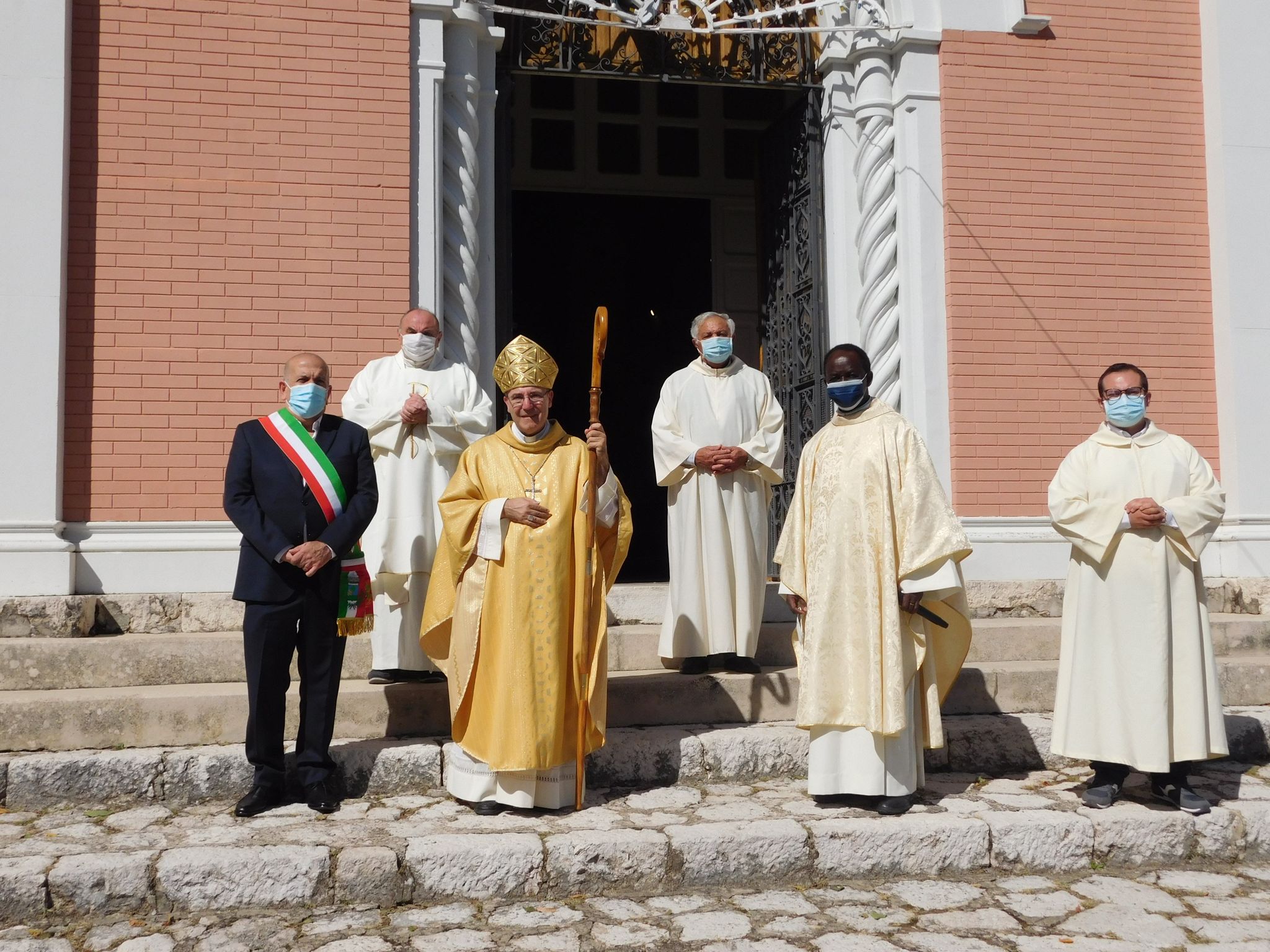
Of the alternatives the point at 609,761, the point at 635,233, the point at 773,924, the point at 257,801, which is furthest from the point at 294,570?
the point at 635,233

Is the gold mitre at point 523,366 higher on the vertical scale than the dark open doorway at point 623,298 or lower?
lower

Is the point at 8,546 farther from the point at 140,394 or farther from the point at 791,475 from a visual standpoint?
the point at 791,475

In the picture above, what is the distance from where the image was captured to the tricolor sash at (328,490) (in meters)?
5.21

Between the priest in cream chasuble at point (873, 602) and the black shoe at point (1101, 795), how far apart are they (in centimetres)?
63

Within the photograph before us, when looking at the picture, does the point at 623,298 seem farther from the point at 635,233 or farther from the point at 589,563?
the point at 589,563

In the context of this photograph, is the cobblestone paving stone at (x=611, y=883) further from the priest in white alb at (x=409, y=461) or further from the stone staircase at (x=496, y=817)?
the priest in white alb at (x=409, y=461)

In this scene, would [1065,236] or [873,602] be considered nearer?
[873,602]

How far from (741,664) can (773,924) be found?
7.19 ft

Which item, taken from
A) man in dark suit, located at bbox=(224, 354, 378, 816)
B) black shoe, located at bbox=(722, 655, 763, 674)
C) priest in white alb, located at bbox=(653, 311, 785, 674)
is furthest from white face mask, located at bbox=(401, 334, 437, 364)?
black shoe, located at bbox=(722, 655, 763, 674)

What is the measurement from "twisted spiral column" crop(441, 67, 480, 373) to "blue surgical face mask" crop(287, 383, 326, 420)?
89.9 inches

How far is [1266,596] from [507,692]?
5.17 meters

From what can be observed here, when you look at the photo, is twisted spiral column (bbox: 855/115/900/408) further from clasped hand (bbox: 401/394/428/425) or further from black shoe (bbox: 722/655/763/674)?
clasped hand (bbox: 401/394/428/425)

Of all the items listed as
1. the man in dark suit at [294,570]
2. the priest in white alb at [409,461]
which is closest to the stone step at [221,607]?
the priest in white alb at [409,461]

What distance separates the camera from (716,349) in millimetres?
6672
